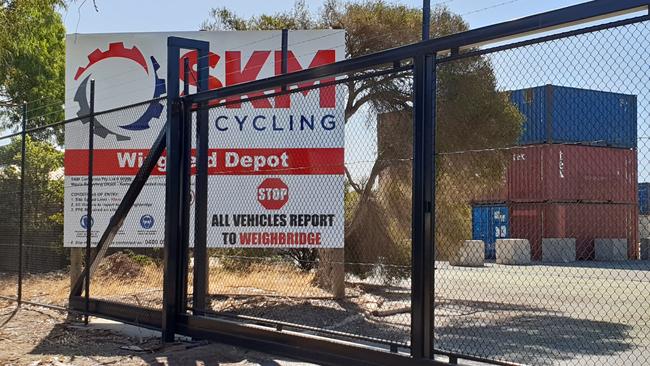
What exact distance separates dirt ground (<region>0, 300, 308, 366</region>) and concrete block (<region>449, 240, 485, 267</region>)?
2.14 meters

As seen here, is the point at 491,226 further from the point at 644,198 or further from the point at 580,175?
the point at 644,198

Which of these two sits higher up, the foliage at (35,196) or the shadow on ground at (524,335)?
the foliage at (35,196)

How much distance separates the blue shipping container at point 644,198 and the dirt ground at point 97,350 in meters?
3.40

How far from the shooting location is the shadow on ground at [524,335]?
784 cm

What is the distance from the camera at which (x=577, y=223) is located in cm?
653

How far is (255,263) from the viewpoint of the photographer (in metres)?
11.7

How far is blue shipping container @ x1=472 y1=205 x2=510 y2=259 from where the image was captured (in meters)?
7.07

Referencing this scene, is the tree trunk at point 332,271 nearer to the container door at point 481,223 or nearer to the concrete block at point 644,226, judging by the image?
the container door at point 481,223

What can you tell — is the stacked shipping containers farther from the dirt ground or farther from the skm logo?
the skm logo

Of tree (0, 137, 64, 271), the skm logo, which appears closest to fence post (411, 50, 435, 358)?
the skm logo

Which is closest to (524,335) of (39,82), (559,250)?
(559,250)

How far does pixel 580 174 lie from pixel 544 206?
42 cm

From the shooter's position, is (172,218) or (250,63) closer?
(172,218)

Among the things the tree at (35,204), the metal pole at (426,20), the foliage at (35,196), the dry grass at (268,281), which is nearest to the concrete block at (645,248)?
the metal pole at (426,20)
